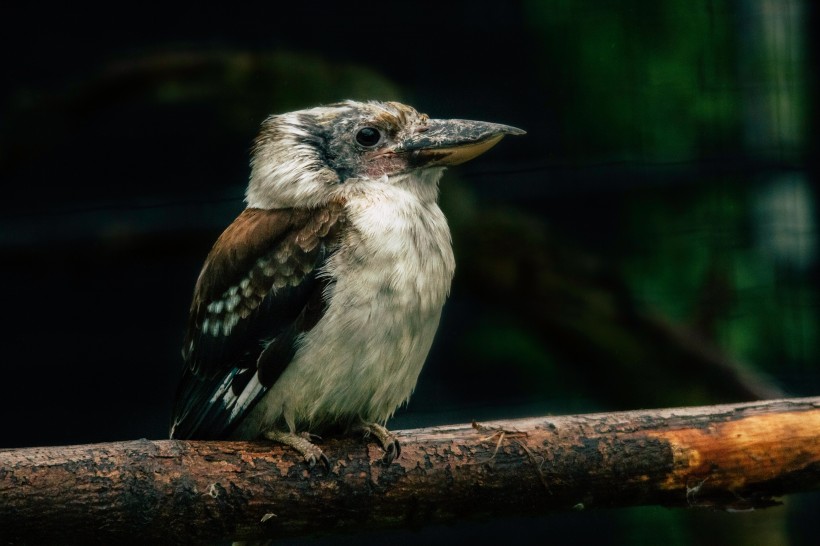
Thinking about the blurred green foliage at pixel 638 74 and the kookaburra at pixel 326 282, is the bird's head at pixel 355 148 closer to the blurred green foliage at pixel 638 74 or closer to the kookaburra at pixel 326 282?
the kookaburra at pixel 326 282

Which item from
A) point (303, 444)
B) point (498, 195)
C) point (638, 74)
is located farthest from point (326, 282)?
point (638, 74)

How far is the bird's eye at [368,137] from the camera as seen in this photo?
6.79 feet

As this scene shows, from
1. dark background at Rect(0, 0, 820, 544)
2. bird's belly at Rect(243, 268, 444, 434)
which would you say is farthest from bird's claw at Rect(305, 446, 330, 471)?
dark background at Rect(0, 0, 820, 544)

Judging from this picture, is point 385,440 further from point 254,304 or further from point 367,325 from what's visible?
point 254,304

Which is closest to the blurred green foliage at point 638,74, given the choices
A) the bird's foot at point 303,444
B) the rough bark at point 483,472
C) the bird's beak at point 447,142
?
the bird's beak at point 447,142

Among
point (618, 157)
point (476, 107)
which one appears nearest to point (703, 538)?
point (618, 157)

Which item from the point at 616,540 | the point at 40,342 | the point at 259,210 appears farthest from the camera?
the point at 616,540

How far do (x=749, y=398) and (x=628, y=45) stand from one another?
106 cm

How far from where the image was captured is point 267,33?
121 inches

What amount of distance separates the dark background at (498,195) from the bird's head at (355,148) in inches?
30.4

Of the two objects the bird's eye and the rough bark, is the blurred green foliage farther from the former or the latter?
the rough bark

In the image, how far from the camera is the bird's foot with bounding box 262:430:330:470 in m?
1.80

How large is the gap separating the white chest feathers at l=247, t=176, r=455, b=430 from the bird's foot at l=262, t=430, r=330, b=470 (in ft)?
0.09

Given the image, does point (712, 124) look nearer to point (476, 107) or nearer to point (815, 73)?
point (815, 73)
